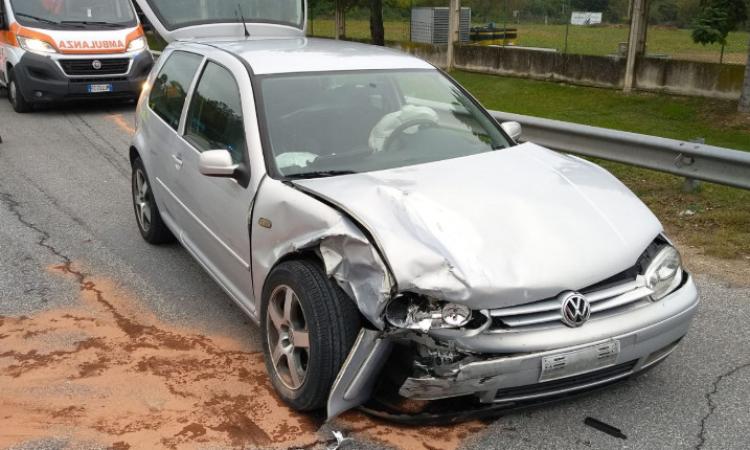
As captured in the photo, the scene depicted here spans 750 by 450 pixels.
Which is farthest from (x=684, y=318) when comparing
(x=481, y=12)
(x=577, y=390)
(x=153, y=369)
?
(x=481, y=12)

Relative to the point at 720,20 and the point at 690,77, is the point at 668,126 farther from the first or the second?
the point at 720,20

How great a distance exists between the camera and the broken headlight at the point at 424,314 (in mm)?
2932

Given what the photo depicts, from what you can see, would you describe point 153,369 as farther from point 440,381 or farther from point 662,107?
point 662,107

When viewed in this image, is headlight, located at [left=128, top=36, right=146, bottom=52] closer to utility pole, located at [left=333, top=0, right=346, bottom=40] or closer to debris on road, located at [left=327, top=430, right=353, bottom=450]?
utility pole, located at [left=333, top=0, right=346, bottom=40]

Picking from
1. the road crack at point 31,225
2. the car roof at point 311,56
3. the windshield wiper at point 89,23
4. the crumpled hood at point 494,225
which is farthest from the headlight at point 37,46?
the crumpled hood at point 494,225

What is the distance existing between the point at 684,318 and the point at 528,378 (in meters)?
0.89

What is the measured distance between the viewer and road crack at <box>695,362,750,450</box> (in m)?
3.26

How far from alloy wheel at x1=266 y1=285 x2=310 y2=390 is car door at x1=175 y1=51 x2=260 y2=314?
0.37 meters

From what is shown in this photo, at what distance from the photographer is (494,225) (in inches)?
130

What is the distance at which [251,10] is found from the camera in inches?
282

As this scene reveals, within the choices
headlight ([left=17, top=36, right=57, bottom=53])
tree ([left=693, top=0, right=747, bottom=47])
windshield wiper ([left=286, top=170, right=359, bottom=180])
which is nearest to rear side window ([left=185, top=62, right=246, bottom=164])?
windshield wiper ([left=286, top=170, right=359, bottom=180])

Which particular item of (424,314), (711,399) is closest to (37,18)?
(424,314)

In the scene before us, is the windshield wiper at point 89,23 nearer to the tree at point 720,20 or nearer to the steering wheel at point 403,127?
the steering wheel at point 403,127

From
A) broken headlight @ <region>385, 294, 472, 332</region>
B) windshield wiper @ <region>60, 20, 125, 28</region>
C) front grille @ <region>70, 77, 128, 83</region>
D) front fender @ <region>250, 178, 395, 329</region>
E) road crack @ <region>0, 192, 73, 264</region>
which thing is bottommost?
road crack @ <region>0, 192, 73, 264</region>
